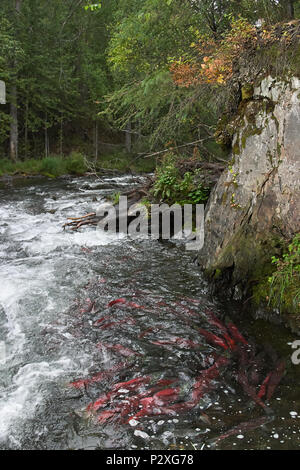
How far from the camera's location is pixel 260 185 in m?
5.94

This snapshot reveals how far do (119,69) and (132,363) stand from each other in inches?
471

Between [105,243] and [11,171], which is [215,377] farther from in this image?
[11,171]

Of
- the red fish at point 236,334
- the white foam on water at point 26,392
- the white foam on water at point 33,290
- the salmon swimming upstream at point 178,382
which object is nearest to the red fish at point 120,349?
the salmon swimming upstream at point 178,382

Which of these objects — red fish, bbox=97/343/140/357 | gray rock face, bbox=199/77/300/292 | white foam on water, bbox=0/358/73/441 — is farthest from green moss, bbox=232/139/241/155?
white foam on water, bbox=0/358/73/441

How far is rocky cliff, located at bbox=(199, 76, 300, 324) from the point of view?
5500mm

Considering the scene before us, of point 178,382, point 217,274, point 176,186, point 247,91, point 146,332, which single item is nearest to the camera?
point 178,382

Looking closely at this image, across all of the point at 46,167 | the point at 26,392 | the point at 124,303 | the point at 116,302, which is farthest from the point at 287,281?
the point at 46,167

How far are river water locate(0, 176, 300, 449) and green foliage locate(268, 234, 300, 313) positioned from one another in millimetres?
336

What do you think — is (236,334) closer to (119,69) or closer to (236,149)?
(236,149)

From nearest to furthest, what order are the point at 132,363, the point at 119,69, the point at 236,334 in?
the point at 132,363 → the point at 236,334 → the point at 119,69

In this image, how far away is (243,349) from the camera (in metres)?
4.57

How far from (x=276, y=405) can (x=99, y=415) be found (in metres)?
1.69

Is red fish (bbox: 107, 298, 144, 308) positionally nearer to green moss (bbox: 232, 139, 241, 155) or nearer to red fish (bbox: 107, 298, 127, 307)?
red fish (bbox: 107, 298, 127, 307)
